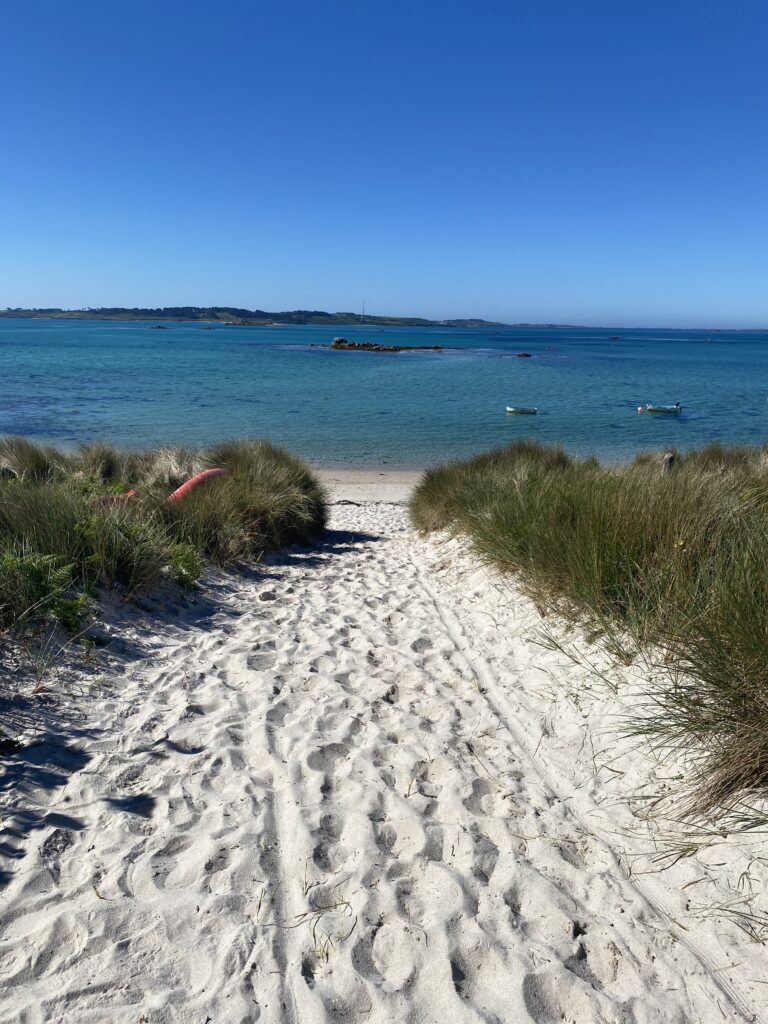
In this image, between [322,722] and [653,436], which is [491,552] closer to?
[322,722]

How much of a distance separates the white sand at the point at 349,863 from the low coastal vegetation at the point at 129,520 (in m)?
0.84

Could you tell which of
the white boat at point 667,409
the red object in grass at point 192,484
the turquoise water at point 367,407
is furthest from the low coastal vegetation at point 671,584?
the white boat at point 667,409

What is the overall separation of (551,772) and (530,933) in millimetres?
1191

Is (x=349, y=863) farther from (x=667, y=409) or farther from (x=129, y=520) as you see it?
(x=667, y=409)

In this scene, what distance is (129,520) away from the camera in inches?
258

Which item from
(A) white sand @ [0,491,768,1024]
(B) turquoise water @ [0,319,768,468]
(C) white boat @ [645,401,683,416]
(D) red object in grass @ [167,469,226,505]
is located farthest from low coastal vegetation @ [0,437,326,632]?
(C) white boat @ [645,401,683,416]

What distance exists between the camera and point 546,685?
14.9 ft

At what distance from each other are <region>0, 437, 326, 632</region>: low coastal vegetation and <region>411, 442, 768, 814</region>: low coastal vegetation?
2.82 meters

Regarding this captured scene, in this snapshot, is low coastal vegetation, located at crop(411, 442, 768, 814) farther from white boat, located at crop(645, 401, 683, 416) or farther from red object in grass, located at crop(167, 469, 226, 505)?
white boat, located at crop(645, 401, 683, 416)

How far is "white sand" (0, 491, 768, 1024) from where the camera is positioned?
2240 mm

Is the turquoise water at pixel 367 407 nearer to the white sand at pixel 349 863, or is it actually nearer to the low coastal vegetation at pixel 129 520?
the low coastal vegetation at pixel 129 520

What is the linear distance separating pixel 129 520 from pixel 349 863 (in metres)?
4.67

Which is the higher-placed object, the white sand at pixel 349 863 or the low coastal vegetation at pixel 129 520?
the low coastal vegetation at pixel 129 520

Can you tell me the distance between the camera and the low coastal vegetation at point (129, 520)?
185 inches
